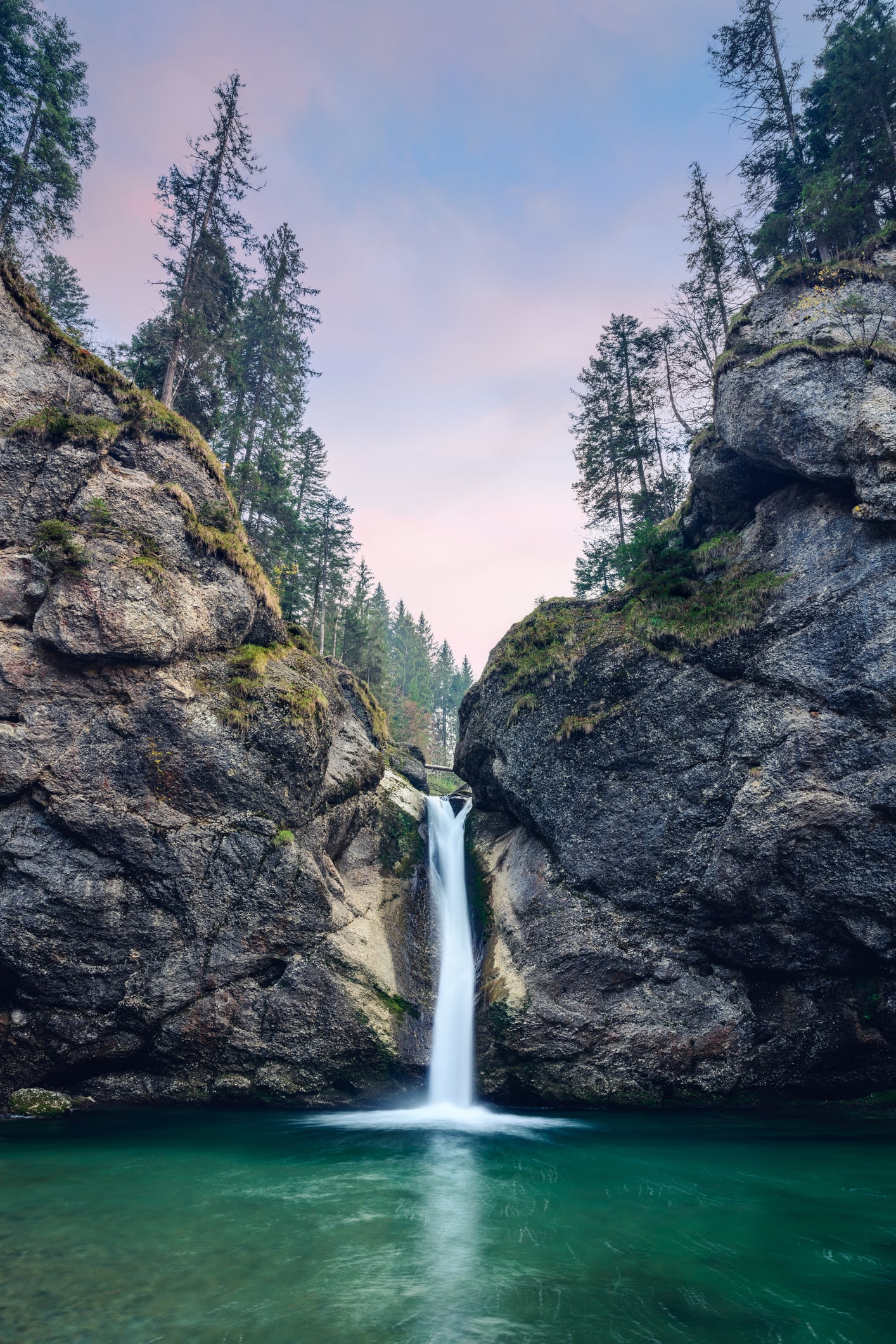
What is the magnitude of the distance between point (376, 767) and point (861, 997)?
13.2 metres

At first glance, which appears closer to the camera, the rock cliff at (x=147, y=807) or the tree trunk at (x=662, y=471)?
the rock cliff at (x=147, y=807)

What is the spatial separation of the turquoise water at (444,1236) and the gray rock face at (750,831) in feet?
6.03

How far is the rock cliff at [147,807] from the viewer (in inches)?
471

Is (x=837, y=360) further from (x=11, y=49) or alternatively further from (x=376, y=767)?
(x=11, y=49)

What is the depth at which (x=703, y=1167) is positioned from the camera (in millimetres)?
9531

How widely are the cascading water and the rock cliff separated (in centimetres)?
54

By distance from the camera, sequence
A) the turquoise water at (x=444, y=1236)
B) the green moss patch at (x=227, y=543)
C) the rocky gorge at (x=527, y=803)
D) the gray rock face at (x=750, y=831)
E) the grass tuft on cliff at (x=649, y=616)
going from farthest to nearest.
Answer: the green moss patch at (x=227, y=543) < the grass tuft on cliff at (x=649, y=616) < the gray rock face at (x=750, y=831) < the rocky gorge at (x=527, y=803) < the turquoise water at (x=444, y=1236)

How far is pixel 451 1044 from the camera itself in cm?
1467

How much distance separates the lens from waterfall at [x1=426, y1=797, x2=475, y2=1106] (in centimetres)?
1410

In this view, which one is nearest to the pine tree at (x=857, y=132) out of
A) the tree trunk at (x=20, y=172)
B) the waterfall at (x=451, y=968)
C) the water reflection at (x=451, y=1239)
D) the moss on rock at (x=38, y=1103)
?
the waterfall at (x=451, y=968)

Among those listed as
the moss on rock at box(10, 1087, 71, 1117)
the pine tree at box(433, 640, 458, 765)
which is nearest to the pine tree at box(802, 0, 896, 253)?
the moss on rock at box(10, 1087, 71, 1117)

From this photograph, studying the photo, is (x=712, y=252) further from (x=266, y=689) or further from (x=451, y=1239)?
(x=451, y=1239)

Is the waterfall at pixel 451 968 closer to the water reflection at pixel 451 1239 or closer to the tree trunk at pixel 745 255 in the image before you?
the water reflection at pixel 451 1239

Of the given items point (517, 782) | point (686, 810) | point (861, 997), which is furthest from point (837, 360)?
point (861, 997)
